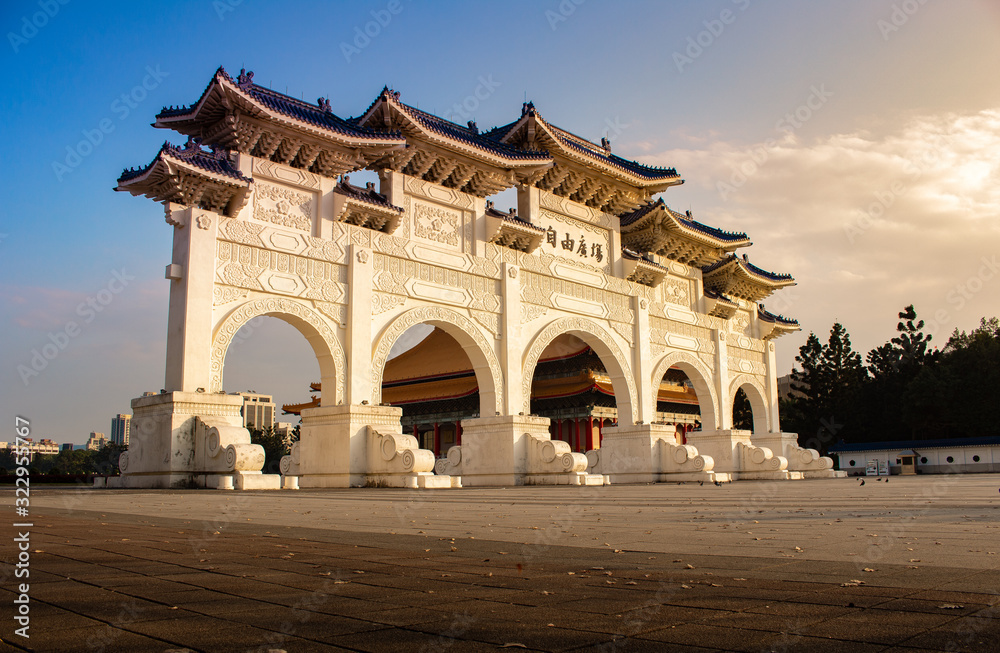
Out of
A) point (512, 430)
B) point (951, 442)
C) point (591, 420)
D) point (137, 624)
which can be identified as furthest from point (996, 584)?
point (951, 442)

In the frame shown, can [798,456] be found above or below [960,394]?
below

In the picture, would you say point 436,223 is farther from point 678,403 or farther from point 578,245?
point 678,403

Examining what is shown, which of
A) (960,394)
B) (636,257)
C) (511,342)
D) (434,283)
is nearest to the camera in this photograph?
(434,283)

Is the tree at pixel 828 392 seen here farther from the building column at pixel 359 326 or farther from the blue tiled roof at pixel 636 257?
the building column at pixel 359 326

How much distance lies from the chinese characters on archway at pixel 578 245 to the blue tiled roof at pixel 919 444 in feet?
71.6

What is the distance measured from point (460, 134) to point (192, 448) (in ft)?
34.2

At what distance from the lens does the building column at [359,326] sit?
57.1 feet

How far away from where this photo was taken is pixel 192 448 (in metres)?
14.8

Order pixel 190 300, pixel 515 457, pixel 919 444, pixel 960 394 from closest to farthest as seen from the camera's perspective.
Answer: pixel 190 300
pixel 515 457
pixel 919 444
pixel 960 394

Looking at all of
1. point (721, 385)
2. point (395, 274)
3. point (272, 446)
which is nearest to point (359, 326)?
point (395, 274)

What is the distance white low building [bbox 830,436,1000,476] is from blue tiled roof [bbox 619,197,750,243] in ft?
48.9

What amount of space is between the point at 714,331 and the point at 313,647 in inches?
→ 1086

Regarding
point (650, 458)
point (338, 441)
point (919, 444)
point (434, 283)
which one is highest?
point (434, 283)

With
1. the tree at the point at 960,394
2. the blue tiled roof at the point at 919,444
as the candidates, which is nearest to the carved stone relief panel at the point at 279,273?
the blue tiled roof at the point at 919,444
